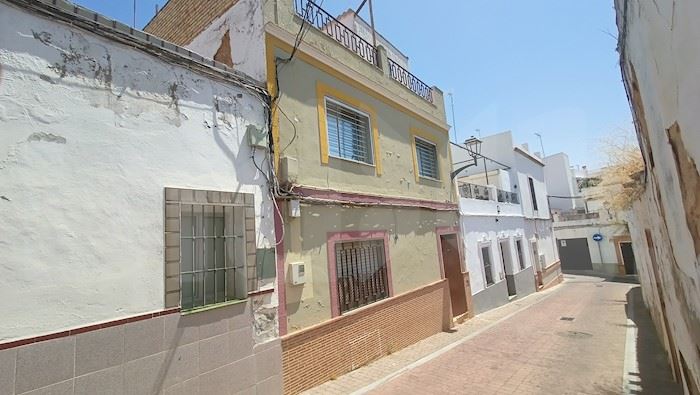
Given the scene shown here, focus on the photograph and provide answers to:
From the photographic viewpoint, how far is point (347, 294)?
6.93 m

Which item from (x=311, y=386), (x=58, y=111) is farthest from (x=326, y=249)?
(x=58, y=111)

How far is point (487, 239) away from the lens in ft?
44.8

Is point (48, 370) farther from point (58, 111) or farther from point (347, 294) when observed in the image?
point (347, 294)

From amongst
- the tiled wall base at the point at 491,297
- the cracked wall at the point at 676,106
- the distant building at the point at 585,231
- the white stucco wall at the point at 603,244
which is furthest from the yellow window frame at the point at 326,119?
the white stucco wall at the point at 603,244

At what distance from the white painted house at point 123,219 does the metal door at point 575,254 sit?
32299 millimetres

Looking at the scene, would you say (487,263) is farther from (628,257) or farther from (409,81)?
(628,257)

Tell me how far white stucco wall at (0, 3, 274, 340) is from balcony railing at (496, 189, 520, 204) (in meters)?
14.5

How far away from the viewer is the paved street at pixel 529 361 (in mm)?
5801

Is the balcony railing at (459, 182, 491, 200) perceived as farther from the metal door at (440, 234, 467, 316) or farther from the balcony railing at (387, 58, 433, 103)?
the balcony railing at (387, 58, 433, 103)

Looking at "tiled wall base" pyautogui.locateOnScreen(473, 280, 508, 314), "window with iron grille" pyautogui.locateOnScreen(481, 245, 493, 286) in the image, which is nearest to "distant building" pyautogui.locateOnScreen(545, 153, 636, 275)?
"tiled wall base" pyautogui.locateOnScreen(473, 280, 508, 314)

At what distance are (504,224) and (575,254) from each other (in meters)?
19.8

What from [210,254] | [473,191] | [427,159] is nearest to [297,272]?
[210,254]

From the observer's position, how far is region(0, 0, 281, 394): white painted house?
131 inches

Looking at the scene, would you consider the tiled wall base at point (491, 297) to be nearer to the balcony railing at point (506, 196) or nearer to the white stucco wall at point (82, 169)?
the balcony railing at point (506, 196)
